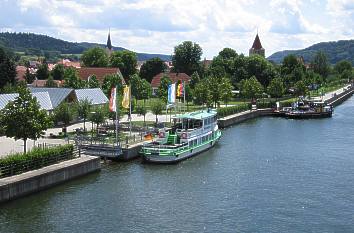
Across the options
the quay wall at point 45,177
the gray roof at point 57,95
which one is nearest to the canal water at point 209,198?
the quay wall at point 45,177

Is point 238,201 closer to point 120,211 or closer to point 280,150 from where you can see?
point 120,211

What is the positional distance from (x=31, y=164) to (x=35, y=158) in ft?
2.11

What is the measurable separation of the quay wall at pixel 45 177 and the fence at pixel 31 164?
47 cm

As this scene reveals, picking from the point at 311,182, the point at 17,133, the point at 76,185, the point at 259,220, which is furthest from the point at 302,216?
the point at 17,133

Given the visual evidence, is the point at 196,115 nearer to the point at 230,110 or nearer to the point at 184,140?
the point at 184,140

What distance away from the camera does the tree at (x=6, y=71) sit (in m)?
112

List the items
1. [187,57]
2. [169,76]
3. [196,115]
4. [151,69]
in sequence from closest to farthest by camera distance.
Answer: [196,115] → [169,76] → [151,69] → [187,57]

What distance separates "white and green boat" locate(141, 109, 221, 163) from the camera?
186 feet

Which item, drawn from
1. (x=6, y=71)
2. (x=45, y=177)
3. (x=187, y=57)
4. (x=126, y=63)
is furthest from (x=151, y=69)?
(x=45, y=177)

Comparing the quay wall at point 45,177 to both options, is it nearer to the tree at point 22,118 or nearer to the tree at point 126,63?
the tree at point 22,118

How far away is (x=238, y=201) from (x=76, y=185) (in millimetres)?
13578

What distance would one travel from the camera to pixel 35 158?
45.8 metres

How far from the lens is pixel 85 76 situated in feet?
453

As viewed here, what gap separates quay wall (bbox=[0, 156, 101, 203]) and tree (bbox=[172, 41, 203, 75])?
12635 centimetres
